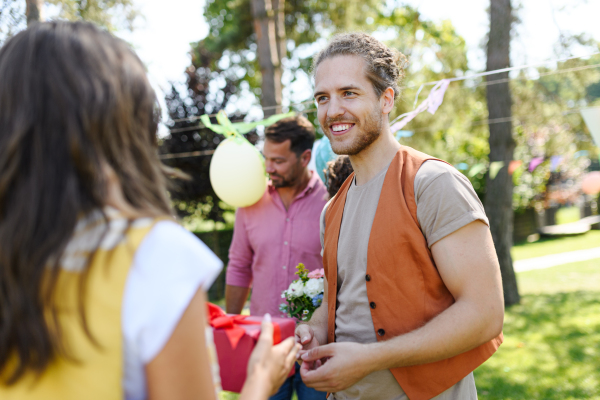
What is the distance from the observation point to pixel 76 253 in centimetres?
79

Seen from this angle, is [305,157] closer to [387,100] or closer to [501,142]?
[387,100]

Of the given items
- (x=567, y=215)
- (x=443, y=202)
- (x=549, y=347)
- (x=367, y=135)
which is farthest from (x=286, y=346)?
(x=567, y=215)

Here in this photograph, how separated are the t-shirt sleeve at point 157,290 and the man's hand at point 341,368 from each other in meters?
0.83

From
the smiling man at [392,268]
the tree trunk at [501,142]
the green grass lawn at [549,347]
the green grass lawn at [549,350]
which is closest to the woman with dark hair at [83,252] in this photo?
the smiling man at [392,268]

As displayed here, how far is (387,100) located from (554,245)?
48.8 ft

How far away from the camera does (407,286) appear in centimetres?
155

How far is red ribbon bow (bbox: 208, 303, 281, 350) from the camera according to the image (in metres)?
1.21

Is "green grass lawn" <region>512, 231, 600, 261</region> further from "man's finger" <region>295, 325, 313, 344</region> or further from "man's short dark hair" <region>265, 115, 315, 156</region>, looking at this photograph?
"man's finger" <region>295, 325, 313, 344</region>

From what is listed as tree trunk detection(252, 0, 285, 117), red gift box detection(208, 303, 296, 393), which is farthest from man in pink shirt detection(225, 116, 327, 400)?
tree trunk detection(252, 0, 285, 117)

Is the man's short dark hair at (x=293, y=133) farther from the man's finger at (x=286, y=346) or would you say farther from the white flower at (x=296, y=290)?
the man's finger at (x=286, y=346)

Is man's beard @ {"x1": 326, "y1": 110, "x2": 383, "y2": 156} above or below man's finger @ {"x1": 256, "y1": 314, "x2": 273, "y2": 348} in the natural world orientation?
above

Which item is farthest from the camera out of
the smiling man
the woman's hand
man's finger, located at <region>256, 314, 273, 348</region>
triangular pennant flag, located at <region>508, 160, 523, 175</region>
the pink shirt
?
triangular pennant flag, located at <region>508, 160, 523, 175</region>

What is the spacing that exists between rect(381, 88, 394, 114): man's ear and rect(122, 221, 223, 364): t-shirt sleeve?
1.33 m

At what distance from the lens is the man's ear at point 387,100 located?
1.92 meters
